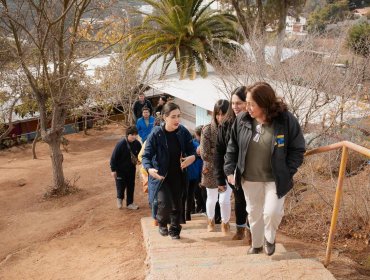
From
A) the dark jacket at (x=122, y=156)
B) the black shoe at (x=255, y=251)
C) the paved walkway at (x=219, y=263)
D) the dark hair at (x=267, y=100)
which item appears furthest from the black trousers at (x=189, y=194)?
the dark hair at (x=267, y=100)

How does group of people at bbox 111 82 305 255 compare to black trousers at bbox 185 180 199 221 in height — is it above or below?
above

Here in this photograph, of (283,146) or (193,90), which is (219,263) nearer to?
(283,146)

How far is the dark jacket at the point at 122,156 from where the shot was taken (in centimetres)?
705

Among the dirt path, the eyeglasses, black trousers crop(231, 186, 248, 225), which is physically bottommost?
the dirt path

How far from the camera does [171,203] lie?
4926mm

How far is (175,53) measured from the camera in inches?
691

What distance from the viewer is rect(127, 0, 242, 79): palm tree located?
1698 cm

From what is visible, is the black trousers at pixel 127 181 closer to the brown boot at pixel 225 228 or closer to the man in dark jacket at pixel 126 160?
the man in dark jacket at pixel 126 160

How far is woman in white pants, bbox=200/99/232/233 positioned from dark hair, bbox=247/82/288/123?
98 cm

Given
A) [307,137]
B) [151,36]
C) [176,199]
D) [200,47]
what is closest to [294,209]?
[307,137]

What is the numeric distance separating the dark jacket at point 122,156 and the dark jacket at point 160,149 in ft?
7.51

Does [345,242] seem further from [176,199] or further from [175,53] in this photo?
[175,53]

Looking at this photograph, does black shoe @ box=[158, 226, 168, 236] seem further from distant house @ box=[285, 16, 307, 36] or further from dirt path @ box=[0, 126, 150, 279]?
distant house @ box=[285, 16, 307, 36]

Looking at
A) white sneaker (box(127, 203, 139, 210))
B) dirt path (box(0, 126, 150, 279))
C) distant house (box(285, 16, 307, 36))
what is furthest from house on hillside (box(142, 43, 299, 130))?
white sneaker (box(127, 203, 139, 210))
